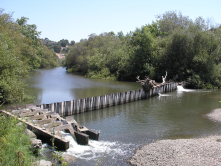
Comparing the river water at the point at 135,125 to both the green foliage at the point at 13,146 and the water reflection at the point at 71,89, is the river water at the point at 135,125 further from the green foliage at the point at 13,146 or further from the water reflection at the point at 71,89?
the green foliage at the point at 13,146

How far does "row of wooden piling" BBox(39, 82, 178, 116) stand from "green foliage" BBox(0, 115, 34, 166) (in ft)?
24.8

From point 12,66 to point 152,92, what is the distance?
62.1 feet

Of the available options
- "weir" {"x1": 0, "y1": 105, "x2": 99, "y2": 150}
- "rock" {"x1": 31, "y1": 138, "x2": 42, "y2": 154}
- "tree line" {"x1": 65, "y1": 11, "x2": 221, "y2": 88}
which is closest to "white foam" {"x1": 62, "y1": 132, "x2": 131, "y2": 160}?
"weir" {"x1": 0, "y1": 105, "x2": 99, "y2": 150}

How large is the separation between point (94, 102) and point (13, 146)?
1314 cm

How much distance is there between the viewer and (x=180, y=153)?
10.4 m

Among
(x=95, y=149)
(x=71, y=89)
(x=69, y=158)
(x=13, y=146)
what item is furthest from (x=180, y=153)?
(x=71, y=89)

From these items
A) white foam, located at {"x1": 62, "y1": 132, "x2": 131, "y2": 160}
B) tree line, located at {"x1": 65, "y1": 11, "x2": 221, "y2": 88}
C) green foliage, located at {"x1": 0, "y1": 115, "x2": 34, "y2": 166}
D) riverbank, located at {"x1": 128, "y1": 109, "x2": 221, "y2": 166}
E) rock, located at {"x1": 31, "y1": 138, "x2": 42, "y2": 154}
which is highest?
tree line, located at {"x1": 65, "y1": 11, "x2": 221, "y2": 88}

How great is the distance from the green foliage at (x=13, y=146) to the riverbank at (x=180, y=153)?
5.06m

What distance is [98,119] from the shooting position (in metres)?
18.4

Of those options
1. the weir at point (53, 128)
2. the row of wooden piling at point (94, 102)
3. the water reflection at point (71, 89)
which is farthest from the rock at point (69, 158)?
the water reflection at point (71, 89)

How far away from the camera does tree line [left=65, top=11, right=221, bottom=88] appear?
127 ft

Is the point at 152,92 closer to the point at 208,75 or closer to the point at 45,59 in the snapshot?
the point at 208,75

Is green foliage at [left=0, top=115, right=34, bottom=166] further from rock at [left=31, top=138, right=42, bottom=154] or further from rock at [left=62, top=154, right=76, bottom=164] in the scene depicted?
rock at [left=62, top=154, right=76, bottom=164]

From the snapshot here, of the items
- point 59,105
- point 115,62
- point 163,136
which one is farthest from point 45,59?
point 163,136
